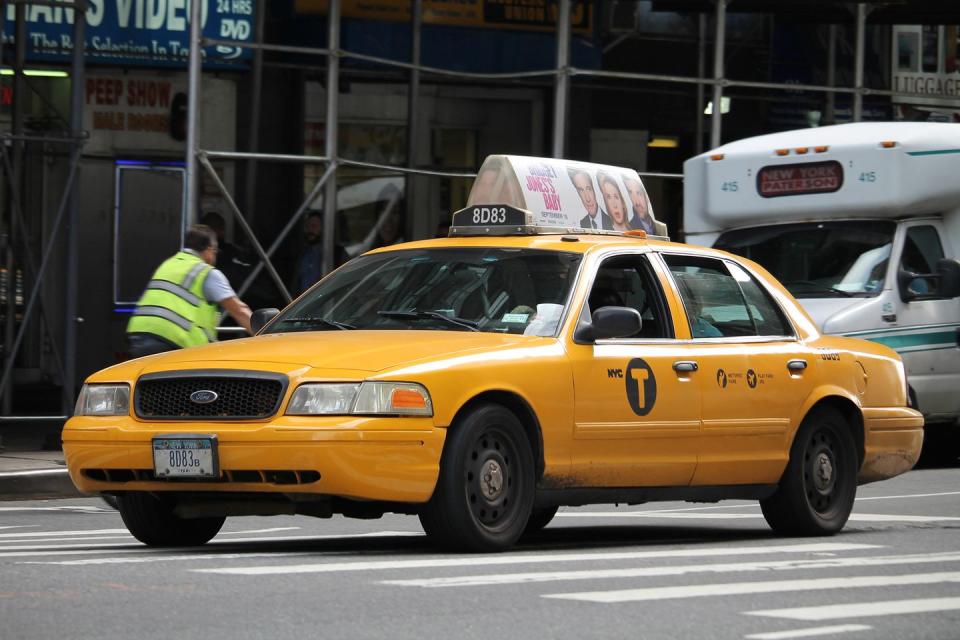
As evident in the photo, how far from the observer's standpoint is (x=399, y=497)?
8.14m

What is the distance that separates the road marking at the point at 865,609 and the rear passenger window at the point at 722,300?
2927mm

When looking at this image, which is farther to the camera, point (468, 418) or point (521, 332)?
point (521, 332)

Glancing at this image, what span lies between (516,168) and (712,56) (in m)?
11.0

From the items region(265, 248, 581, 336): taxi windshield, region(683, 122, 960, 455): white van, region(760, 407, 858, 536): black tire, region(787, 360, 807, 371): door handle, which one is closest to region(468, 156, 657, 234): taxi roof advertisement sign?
region(265, 248, 581, 336): taxi windshield

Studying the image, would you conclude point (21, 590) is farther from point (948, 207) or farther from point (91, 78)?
point (91, 78)

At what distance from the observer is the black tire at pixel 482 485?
8273 millimetres

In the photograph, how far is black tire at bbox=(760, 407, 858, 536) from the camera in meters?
10.2

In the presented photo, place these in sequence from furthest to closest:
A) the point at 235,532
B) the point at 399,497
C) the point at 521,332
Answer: the point at 235,532
the point at 521,332
the point at 399,497

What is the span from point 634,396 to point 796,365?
128 cm

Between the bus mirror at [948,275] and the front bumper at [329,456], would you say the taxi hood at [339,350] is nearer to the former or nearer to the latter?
the front bumper at [329,456]

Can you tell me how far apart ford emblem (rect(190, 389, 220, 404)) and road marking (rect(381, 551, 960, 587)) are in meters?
1.47

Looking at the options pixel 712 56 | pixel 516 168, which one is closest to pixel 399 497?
pixel 516 168

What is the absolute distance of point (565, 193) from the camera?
11.3 metres

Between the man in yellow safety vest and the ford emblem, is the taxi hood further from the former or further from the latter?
the man in yellow safety vest
